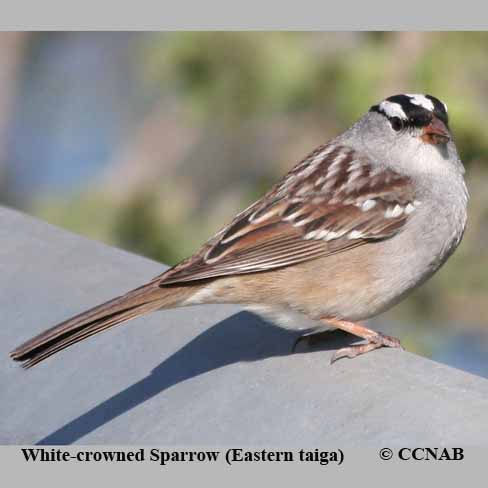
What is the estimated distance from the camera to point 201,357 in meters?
3.35

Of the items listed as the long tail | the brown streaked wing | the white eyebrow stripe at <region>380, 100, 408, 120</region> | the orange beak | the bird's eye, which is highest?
the white eyebrow stripe at <region>380, 100, 408, 120</region>

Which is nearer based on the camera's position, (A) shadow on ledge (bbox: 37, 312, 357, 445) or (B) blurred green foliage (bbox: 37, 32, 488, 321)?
(A) shadow on ledge (bbox: 37, 312, 357, 445)

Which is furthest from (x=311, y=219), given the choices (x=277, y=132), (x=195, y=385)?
(x=277, y=132)

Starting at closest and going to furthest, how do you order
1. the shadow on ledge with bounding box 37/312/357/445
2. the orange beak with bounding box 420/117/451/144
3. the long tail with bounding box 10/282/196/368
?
1. the shadow on ledge with bounding box 37/312/357/445
2. the long tail with bounding box 10/282/196/368
3. the orange beak with bounding box 420/117/451/144

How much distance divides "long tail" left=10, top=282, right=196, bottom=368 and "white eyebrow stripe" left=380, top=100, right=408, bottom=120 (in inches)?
47.3

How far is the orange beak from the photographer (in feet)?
14.2

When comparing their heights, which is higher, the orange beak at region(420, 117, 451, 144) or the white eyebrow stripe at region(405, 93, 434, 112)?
the white eyebrow stripe at region(405, 93, 434, 112)

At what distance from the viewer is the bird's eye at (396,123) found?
14.7ft

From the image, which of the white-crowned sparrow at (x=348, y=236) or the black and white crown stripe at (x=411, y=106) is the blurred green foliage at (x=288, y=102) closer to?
the black and white crown stripe at (x=411, y=106)

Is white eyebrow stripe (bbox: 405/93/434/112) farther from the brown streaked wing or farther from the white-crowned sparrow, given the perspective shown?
the brown streaked wing

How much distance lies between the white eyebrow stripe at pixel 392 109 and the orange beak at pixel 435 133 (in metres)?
0.11

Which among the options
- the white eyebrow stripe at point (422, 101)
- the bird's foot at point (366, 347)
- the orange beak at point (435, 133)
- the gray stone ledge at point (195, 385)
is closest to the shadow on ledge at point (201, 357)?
the gray stone ledge at point (195, 385)

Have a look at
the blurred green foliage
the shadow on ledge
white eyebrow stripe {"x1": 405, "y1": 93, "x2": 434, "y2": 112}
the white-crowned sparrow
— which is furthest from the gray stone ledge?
the blurred green foliage

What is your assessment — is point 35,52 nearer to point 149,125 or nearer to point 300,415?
point 149,125
